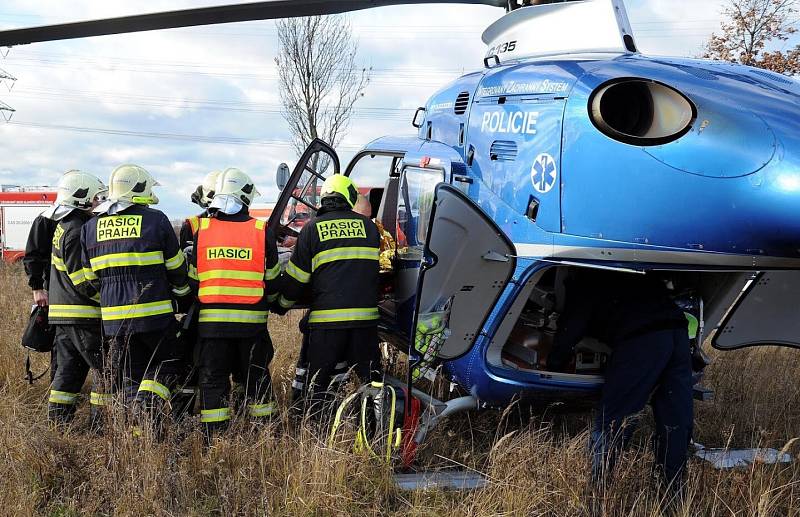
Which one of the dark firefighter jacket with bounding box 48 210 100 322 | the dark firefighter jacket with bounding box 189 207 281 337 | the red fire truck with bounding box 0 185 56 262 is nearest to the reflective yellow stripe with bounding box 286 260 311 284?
the dark firefighter jacket with bounding box 189 207 281 337

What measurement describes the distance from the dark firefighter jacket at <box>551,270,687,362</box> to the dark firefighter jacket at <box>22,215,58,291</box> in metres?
3.93

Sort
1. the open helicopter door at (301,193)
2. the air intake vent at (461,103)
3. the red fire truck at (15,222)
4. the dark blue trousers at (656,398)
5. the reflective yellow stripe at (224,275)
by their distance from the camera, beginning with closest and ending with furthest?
the dark blue trousers at (656,398)
the reflective yellow stripe at (224,275)
the air intake vent at (461,103)
the open helicopter door at (301,193)
the red fire truck at (15,222)

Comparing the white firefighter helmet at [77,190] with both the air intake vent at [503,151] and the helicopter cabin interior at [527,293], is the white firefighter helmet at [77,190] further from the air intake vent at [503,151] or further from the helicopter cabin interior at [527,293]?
the air intake vent at [503,151]

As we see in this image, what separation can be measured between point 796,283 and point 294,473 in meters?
3.66

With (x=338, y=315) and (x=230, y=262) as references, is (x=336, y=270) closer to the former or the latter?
(x=338, y=315)

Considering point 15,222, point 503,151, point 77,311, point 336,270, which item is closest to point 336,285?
point 336,270

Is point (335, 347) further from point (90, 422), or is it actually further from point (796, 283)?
point (796, 283)

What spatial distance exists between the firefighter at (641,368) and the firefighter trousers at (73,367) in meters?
3.37

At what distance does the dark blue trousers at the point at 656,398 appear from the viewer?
3906 mm

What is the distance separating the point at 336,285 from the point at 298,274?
0.29 metres

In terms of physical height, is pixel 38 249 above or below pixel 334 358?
above

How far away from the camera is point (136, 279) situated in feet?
15.2

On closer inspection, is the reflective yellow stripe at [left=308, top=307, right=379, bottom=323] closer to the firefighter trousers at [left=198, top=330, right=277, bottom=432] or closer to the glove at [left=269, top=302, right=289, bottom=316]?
the glove at [left=269, top=302, right=289, bottom=316]

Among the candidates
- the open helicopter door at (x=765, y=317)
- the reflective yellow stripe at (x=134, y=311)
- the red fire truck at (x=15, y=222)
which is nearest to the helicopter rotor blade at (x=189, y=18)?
the reflective yellow stripe at (x=134, y=311)
